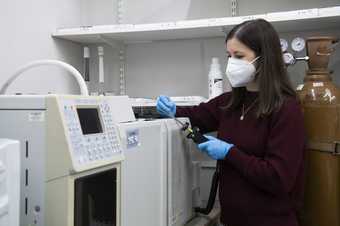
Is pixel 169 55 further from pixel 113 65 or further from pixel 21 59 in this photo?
pixel 21 59

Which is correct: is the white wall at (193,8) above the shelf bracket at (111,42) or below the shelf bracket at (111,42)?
above

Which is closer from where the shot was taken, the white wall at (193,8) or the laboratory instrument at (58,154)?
the laboratory instrument at (58,154)

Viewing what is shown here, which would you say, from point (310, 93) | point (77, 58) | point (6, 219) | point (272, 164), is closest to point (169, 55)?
point (77, 58)

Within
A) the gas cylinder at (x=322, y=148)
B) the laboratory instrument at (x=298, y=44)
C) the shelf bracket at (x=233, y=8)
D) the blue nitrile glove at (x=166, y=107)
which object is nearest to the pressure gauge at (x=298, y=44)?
the laboratory instrument at (x=298, y=44)

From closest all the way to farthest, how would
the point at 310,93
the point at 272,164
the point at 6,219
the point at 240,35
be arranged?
the point at 6,219 → the point at 272,164 → the point at 240,35 → the point at 310,93

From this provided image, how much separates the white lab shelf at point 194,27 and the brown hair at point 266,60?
0.38 metres

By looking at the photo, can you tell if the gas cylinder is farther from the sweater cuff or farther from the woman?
the sweater cuff

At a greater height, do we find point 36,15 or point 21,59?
point 36,15

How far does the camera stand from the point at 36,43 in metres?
1.97

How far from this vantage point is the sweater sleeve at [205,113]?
1685 mm

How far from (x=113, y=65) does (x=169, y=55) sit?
38 cm

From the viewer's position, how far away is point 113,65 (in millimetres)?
2400

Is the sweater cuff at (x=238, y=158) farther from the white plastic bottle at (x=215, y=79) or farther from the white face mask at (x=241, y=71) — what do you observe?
the white plastic bottle at (x=215, y=79)

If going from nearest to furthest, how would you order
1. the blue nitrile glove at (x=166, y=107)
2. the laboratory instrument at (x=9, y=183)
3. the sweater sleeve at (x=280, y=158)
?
1. the laboratory instrument at (x=9, y=183)
2. the sweater sleeve at (x=280, y=158)
3. the blue nitrile glove at (x=166, y=107)
